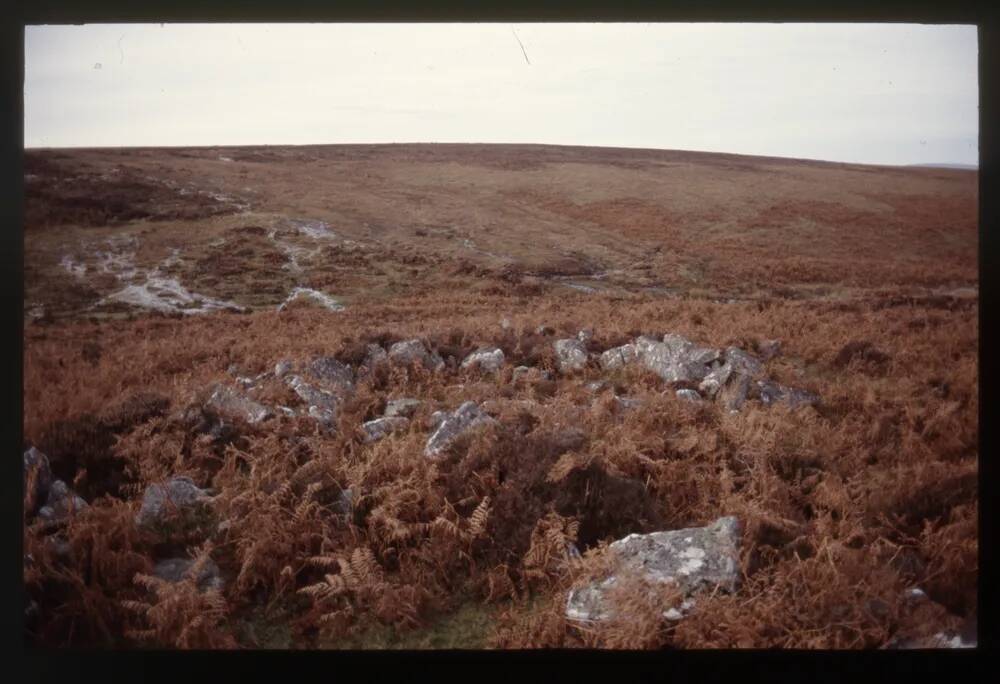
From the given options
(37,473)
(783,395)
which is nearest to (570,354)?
(783,395)

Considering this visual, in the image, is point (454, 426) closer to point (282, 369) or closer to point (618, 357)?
point (282, 369)

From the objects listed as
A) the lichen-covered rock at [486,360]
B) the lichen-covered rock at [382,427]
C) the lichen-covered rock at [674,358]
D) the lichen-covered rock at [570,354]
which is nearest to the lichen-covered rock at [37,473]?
the lichen-covered rock at [382,427]

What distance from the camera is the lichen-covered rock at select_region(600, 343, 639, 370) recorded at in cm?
689

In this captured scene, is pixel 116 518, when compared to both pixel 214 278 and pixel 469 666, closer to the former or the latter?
pixel 469 666

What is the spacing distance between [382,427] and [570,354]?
110 inches

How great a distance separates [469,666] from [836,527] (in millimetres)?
3175

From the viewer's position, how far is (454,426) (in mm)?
4988

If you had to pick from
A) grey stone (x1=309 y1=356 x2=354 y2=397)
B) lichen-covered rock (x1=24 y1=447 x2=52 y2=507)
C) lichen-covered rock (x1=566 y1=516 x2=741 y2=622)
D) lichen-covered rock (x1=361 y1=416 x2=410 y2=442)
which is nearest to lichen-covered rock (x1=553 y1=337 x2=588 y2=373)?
lichen-covered rock (x1=361 y1=416 x2=410 y2=442)

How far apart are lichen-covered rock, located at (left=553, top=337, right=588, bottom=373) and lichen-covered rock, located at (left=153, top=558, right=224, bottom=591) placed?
172 inches

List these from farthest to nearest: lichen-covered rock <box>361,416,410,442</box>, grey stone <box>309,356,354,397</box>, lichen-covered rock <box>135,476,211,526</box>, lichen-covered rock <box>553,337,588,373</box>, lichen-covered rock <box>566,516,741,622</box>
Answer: lichen-covered rock <box>553,337,588,373</box> < grey stone <box>309,356,354,397</box> < lichen-covered rock <box>361,416,410,442</box> < lichen-covered rock <box>135,476,211,526</box> < lichen-covered rock <box>566,516,741,622</box>

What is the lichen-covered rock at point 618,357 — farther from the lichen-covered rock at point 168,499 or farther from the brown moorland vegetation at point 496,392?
the lichen-covered rock at point 168,499

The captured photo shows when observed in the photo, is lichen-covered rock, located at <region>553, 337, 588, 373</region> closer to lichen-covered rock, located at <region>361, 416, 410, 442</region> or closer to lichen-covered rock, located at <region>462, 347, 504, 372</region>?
lichen-covered rock, located at <region>462, 347, 504, 372</region>

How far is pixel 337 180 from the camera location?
684 cm

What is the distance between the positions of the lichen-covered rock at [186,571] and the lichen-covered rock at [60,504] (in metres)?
0.94
